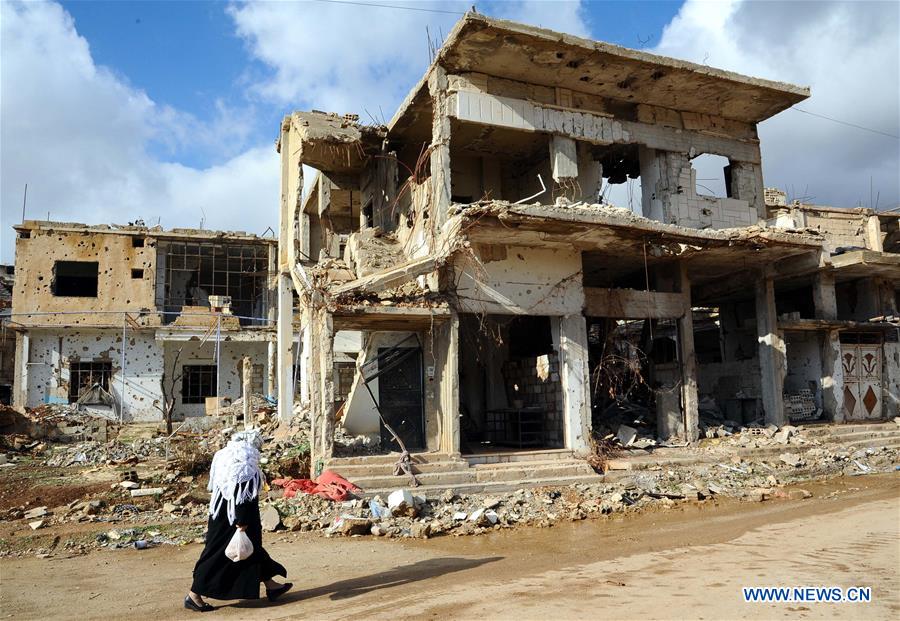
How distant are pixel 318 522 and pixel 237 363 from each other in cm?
2000

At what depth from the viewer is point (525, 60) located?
45.2ft

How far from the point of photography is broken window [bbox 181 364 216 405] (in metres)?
27.7

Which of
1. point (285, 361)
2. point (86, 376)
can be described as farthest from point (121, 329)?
point (285, 361)

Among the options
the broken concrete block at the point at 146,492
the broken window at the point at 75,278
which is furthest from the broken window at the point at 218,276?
the broken concrete block at the point at 146,492

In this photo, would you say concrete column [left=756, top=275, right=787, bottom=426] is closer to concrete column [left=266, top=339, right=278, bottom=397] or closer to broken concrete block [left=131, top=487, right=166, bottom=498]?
broken concrete block [left=131, top=487, right=166, bottom=498]

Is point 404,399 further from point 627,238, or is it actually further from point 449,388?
point 627,238

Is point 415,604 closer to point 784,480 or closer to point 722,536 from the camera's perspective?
point 722,536

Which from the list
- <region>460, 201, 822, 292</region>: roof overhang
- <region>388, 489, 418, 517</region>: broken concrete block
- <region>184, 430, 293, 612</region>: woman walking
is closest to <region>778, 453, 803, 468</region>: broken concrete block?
<region>460, 201, 822, 292</region>: roof overhang

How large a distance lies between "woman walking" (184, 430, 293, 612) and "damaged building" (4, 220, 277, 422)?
19.6m

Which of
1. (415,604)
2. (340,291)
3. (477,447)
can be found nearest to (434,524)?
(415,604)

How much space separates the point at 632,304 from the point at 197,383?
2009 centimetres

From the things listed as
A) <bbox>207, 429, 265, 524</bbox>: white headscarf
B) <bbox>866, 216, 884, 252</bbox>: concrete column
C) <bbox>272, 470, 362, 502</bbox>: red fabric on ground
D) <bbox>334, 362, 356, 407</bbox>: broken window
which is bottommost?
<bbox>272, 470, 362, 502</bbox>: red fabric on ground

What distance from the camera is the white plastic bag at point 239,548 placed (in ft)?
17.9

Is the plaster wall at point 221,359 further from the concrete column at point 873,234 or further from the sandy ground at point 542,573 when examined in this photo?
the concrete column at point 873,234
